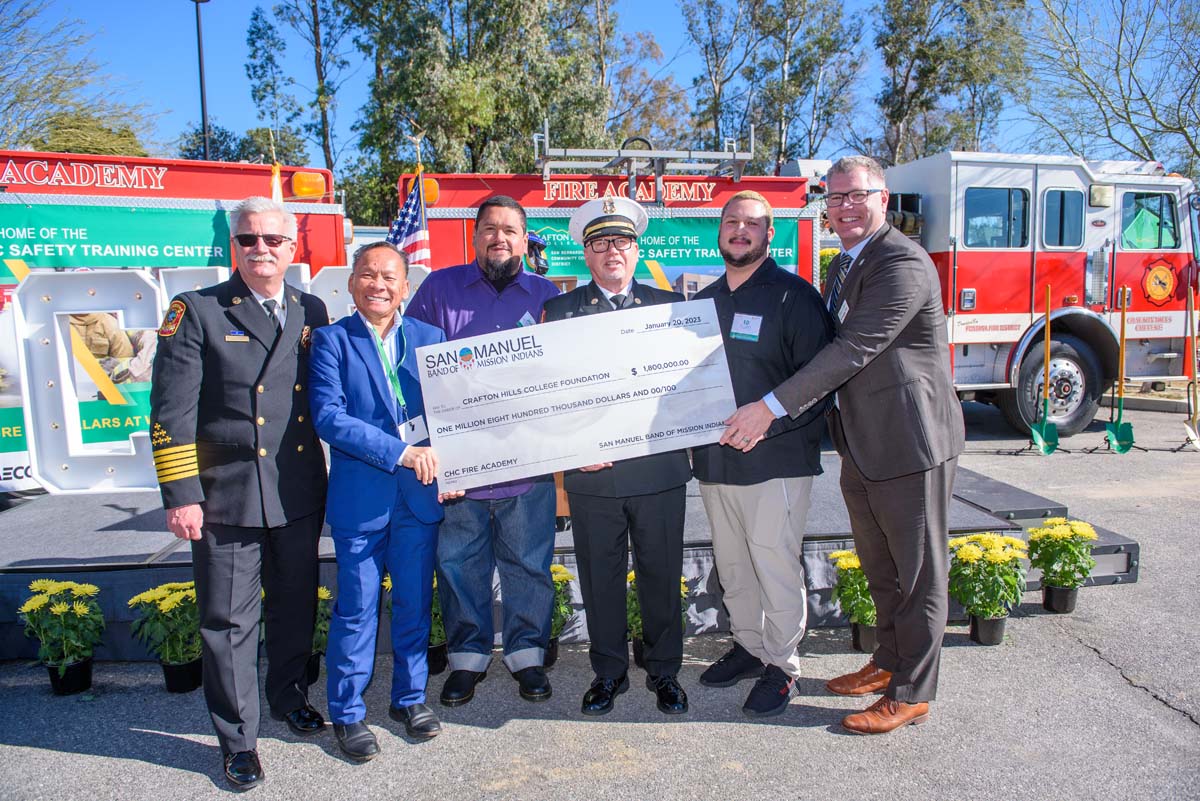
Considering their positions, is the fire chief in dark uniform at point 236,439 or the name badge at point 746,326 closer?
the fire chief in dark uniform at point 236,439

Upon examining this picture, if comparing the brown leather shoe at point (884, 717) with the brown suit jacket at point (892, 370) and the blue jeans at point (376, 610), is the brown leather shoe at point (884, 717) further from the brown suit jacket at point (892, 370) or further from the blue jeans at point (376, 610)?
the blue jeans at point (376, 610)

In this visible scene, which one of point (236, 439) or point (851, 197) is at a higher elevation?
point (851, 197)

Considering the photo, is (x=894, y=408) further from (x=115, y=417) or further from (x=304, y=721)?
(x=115, y=417)

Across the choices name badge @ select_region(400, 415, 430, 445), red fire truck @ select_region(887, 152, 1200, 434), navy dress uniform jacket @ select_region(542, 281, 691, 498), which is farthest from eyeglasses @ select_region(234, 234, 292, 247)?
red fire truck @ select_region(887, 152, 1200, 434)

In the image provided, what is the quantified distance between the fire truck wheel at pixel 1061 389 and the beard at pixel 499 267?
23.0 feet

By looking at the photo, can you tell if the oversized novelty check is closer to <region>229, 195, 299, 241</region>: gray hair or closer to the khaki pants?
the khaki pants

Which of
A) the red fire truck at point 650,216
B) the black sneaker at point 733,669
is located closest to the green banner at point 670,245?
the red fire truck at point 650,216

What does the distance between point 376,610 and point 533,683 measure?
74 cm

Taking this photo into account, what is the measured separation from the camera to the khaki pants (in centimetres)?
319

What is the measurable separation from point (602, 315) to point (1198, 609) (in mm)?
3503

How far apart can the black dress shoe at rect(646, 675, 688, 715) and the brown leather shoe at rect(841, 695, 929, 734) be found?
0.62 metres

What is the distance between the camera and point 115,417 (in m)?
5.57

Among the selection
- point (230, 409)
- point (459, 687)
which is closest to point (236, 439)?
point (230, 409)

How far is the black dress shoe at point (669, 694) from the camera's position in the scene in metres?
3.24
